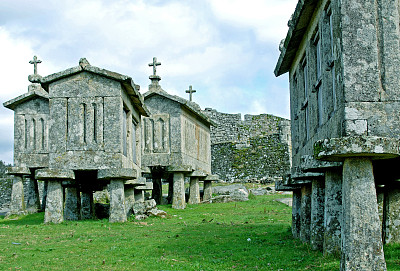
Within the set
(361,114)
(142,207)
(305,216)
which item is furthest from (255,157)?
(361,114)

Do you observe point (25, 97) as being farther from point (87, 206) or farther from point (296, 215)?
point (296, 215)

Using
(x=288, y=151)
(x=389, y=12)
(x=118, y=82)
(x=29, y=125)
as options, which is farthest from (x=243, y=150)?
(x=389, y=12)

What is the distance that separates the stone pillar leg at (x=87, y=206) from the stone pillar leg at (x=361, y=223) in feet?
40.0

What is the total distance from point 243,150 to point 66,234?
23489 mm

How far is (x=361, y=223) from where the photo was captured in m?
6.21

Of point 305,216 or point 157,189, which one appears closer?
point 305,216

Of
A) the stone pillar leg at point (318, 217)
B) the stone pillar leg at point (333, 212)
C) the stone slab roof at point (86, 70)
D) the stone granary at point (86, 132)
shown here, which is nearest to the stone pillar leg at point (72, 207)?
the stone granary at point (86, 132)

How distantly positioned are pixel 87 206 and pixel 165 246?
7.50 m

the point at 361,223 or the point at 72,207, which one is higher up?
the point at 361,223

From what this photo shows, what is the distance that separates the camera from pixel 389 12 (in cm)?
660

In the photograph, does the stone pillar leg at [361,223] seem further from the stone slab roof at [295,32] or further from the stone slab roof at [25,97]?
the stone slab roof at [25,97]

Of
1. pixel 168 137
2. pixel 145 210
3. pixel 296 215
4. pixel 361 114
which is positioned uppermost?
pixel 168 137

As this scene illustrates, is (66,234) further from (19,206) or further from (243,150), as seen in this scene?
(243,150)

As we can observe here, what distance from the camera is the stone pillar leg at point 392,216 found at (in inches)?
386
